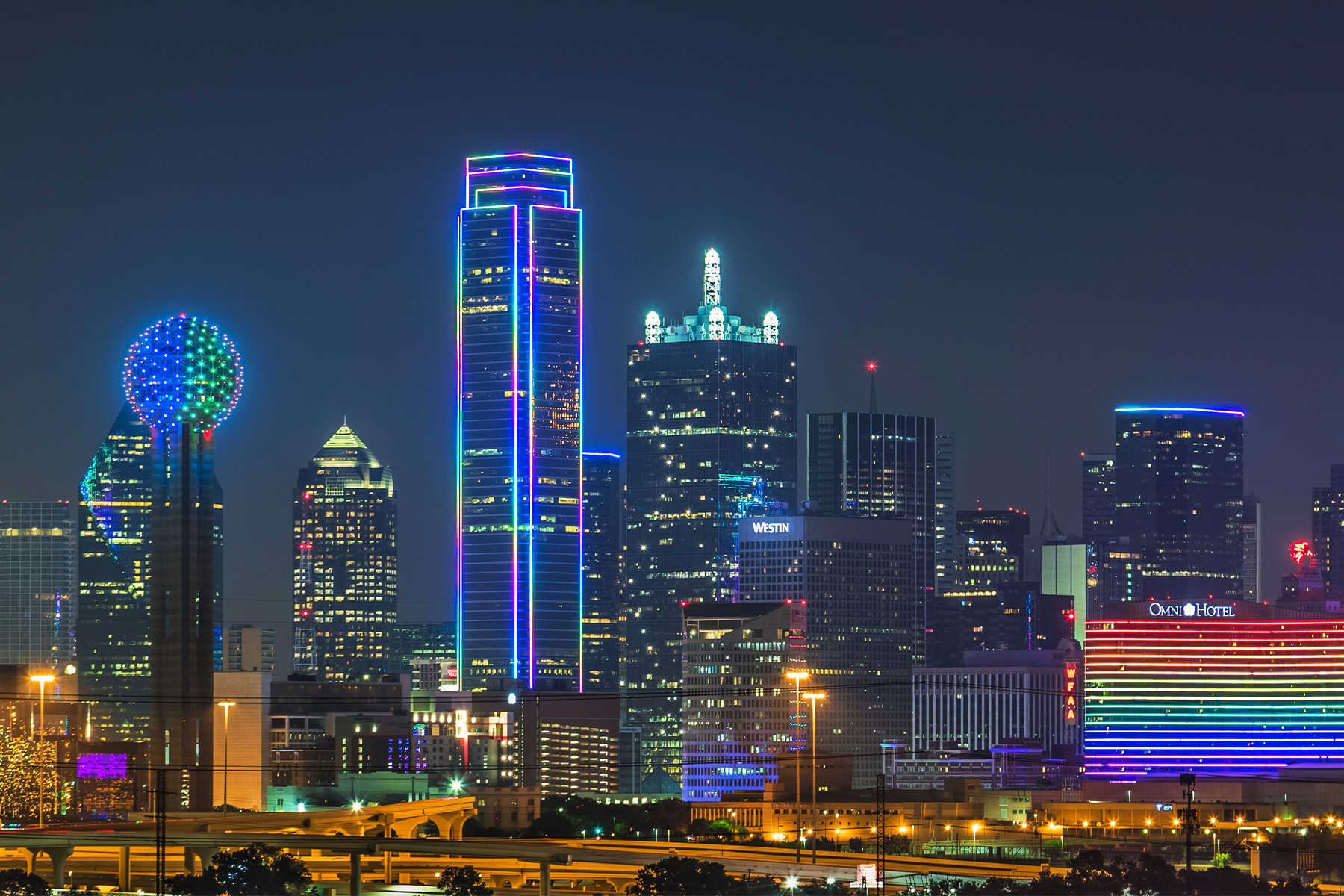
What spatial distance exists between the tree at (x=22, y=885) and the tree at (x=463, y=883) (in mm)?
26516

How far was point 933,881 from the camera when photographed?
6727 inches

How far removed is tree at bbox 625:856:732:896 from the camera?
163m

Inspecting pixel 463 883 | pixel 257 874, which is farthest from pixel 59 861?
pixel 463 883

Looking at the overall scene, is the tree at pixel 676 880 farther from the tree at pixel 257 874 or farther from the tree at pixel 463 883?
the tree at pixel 257 874

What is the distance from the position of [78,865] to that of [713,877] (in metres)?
50.4

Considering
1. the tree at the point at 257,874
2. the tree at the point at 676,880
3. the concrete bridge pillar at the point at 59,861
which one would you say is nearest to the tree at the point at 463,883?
the tree at the point at 257,874

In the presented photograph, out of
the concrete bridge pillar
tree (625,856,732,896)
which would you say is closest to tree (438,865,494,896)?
tree (625,856,732,896)

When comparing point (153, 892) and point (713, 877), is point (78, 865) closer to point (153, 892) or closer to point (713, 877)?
point (153, 892)

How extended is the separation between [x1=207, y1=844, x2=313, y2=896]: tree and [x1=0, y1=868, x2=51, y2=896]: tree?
11448 millimetres

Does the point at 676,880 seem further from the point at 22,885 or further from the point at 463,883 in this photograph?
the point at 22,885

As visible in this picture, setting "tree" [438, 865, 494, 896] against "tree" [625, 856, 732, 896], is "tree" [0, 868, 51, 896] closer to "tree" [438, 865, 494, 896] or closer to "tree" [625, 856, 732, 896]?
"tree" [438, 865, 494, 896]

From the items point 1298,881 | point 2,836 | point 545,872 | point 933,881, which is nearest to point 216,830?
point 2,836

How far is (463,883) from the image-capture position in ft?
534

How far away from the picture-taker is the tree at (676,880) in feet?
536
